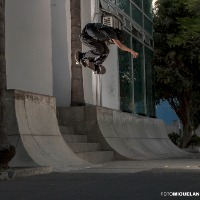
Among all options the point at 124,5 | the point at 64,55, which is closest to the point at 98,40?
the point at 64,55

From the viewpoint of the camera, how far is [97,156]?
52.3 ft

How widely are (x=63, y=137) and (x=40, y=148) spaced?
8.35 feet

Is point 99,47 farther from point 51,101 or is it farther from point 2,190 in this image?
point 2,190

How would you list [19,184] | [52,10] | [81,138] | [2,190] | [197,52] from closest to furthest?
1. [2,190]
2. [19,184]
3. [81,138]
4. [52,10]
5. [197,52]

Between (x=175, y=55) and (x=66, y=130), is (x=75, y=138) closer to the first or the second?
(x=66, y=130)

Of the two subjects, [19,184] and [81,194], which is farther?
[19,184]

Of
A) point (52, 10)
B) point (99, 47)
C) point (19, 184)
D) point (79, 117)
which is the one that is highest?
point (52, 10)

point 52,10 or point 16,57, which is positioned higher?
point 52,10

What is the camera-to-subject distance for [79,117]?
1705cm

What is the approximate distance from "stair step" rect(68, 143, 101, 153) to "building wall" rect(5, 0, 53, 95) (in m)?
2.00

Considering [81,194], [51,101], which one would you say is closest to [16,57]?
[51,101]

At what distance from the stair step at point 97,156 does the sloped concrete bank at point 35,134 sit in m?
1.34

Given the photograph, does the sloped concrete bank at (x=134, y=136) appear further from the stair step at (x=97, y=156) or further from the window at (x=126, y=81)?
the window at (x=126, y=81)

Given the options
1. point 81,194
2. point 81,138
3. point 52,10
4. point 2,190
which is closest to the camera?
point 81,194
